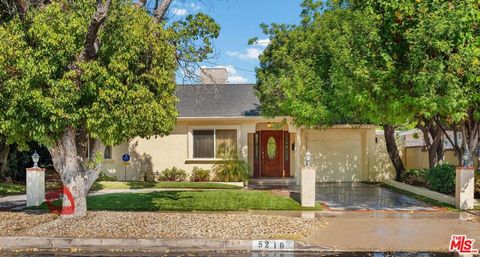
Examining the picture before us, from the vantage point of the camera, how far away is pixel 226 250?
328 inches

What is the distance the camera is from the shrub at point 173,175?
774 inches

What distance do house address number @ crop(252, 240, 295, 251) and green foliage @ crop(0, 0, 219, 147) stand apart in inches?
136

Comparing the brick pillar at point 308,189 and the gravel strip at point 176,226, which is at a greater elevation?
the brick pillar at point 308,189

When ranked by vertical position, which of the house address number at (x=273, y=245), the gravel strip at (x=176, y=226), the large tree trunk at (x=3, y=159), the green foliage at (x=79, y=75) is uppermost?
the green foliage at (x=79, y=75)

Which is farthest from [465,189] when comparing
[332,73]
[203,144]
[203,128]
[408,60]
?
[203,128]

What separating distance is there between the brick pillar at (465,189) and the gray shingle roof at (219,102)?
29.6ft

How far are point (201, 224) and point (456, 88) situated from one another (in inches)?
260

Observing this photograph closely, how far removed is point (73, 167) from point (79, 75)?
237cm

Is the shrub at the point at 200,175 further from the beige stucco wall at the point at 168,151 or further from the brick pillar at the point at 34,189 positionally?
the brick pillar at the point at 34,189

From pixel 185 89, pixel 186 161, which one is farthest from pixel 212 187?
pixel 185 89

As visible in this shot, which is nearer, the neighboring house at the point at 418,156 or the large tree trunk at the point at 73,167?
the large tree trunk at the point at 73,167

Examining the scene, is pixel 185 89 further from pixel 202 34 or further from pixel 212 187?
pixel 202 34

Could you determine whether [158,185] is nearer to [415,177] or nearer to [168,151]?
[168,151]

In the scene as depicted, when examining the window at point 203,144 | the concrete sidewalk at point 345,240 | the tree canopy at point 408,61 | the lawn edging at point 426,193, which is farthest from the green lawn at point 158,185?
the concrete sidewalk at point 345,240
